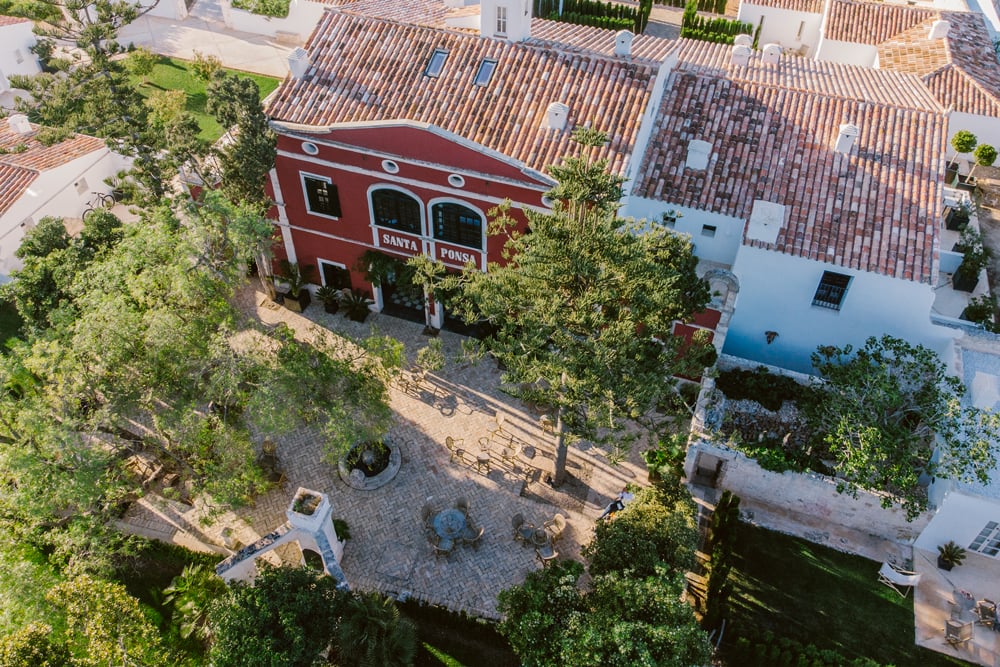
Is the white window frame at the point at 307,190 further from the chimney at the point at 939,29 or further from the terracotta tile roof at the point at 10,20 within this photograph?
the chimney at the point at 939,29

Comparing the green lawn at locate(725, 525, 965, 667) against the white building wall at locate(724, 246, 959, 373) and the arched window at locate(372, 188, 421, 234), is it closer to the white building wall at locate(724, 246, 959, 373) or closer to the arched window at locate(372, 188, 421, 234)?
the white building wall at locate(724, 246, 959, 373)

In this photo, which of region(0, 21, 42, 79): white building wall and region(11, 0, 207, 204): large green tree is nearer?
region(11, 0, 207, 204): large green tree

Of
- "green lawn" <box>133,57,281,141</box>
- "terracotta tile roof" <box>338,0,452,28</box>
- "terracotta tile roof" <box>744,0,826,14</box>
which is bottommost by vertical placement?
"green lawn" <box>133,57,281,141</box>

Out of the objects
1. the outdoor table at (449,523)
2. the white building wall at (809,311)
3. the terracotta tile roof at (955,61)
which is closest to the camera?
the outdoor table at (449,523)

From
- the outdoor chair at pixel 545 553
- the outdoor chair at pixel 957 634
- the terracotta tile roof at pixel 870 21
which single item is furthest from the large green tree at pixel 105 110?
the terracotta tile roof at pixel 870 21

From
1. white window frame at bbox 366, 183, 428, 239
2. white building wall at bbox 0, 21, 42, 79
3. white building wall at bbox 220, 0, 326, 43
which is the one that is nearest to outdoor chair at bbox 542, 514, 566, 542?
white window frame at bbox 366, 183, 428, 239

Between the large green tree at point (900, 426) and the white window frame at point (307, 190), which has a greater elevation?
Result: the white window frame at point (307, 190)

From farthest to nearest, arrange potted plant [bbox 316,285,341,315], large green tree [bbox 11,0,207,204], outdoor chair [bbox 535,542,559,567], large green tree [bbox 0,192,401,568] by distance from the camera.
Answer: potted plant [bbox 316,285,341,315]
large green tree [bbox 11,0,207,204]
outdoor chair [bbox 535,542,559,567]
large green tree [bbox 0,192,401,568]

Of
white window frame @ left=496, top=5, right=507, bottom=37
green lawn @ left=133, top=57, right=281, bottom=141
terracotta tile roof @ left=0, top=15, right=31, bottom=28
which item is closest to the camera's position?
white window frame @ left=496, top=5, right=507, bottom=37
